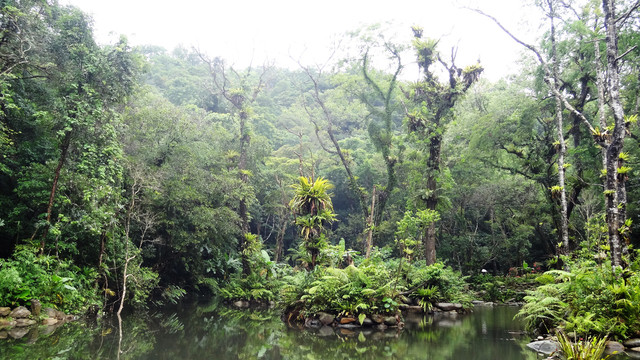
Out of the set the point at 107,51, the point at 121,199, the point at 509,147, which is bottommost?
the point at 121,199

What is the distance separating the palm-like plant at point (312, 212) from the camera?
39.2 feet

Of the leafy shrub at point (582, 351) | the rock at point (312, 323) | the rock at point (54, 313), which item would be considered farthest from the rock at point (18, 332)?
the leafy shrub at point (582, 351)

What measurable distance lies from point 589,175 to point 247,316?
12.8 meters

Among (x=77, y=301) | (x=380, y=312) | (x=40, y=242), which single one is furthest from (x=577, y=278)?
(x=40, y=242)

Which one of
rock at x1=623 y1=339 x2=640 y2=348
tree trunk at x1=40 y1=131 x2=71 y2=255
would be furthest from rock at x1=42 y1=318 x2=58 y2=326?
rock at x1=623 y1=339 x2=640 y2=348

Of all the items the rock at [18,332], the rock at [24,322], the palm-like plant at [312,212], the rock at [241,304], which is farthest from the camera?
the rock at [241,304]

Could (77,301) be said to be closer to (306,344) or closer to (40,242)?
(40,242)

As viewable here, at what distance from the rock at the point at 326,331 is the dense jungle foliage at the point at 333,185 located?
0.59 metres

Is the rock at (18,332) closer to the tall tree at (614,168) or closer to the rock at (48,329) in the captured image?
the rock at (48,329)

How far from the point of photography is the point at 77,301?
33.3ft

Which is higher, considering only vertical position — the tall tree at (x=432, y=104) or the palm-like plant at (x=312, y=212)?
the tall tree at (x=432, y=104)

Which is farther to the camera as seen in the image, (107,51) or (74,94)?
(107,51)

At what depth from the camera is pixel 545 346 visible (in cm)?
641

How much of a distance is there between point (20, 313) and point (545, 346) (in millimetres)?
10321
